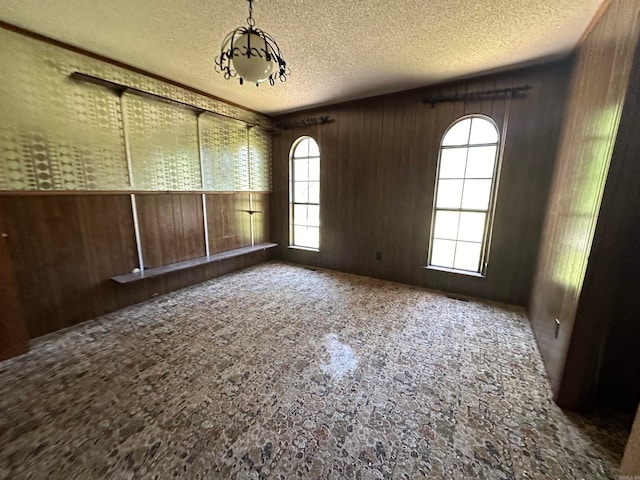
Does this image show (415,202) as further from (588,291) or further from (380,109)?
(588,291)

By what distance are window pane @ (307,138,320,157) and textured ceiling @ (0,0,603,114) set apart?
139cm

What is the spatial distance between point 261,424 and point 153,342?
4.69ft

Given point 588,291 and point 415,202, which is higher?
point 415,202

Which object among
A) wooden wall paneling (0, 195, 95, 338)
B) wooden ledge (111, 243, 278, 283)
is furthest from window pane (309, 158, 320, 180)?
wooden wall paneling (0, 195, 95, 338)

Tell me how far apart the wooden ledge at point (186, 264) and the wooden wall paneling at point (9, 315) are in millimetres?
739

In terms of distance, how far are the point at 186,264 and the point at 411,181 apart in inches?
132

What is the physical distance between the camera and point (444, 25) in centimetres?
200

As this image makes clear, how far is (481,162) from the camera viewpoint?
3152 millimetres

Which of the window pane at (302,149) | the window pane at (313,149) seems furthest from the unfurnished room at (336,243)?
the window pane at (302,149)

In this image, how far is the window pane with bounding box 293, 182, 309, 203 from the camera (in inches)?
181

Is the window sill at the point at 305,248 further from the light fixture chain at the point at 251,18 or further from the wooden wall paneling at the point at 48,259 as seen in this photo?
the light fixture chain at the point at 251,18

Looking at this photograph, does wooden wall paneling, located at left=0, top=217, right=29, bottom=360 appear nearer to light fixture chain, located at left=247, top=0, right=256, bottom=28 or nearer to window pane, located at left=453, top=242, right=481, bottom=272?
light fixture chain, located at left=247, top=0, right=256, bottom=28

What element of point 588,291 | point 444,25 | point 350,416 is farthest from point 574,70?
point 350,416

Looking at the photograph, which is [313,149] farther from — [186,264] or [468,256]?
[468,256]
